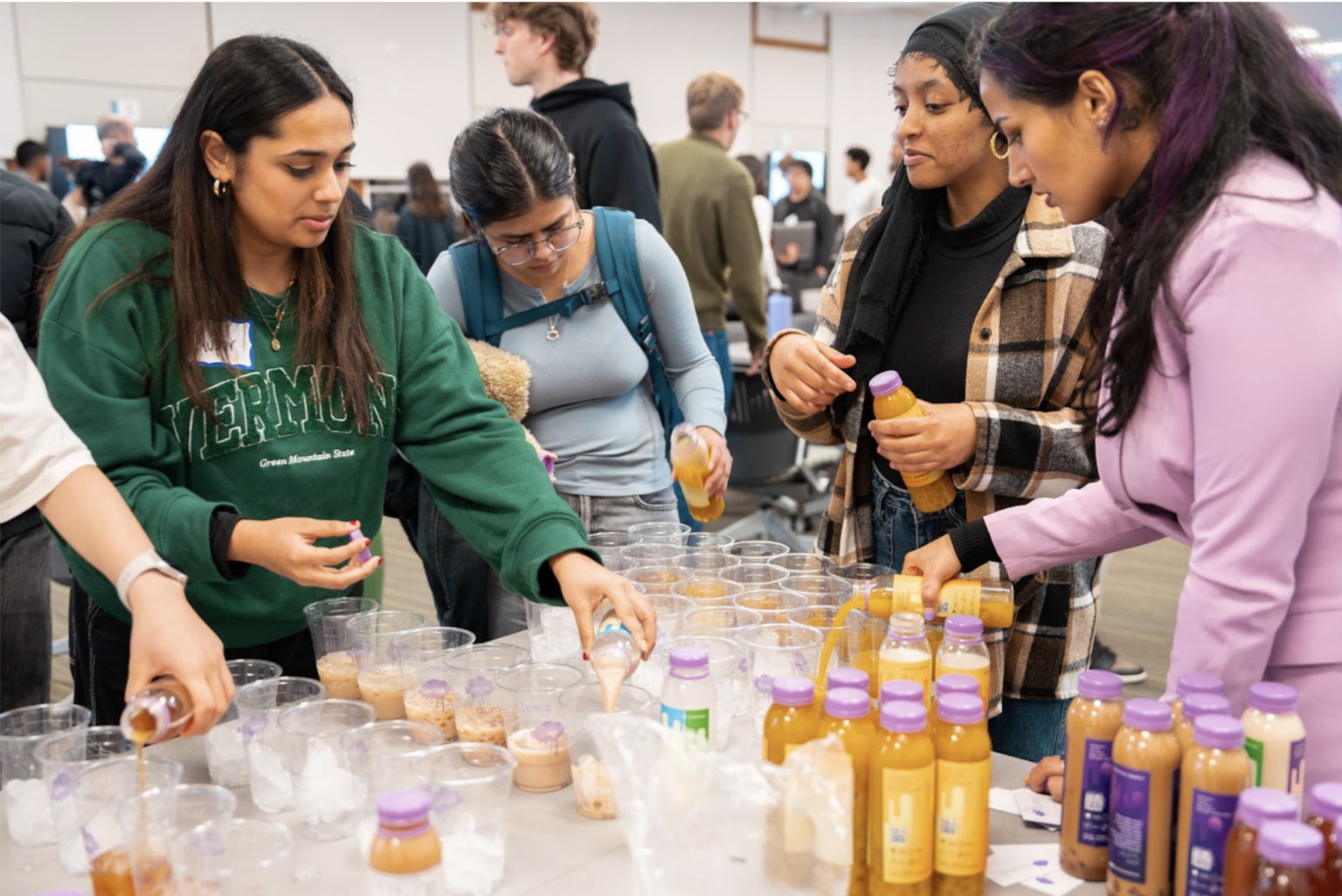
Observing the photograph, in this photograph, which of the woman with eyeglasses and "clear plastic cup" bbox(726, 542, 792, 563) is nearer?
"clear plastic cup" bbox(726, 542, 792, 563)

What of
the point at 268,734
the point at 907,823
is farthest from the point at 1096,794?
the point at 268,734

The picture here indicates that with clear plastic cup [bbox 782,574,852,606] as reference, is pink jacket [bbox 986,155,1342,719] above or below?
above

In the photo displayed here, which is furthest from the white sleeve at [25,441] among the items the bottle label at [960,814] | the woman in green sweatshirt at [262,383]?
the bottle label at [960,814]

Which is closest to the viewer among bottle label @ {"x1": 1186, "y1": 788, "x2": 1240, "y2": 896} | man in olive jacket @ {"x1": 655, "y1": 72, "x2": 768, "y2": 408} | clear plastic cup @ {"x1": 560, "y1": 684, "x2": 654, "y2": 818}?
bottle label @ {"x1": 1186, "y1": 788, "x2": 1240, "y2": 896}

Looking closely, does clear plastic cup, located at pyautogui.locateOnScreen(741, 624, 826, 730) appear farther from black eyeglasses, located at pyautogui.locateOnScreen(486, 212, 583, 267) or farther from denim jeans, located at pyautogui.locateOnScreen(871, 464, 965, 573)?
black eyeglasses, located at pyautogui.locateOnScreen(486, 212, 583, 267)

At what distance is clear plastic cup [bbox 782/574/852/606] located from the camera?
1781 millimetres

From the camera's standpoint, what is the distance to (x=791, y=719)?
1331 millimetres

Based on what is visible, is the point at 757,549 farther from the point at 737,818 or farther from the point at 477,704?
the point at 737,818

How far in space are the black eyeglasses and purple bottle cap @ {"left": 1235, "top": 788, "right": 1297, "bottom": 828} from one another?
5.64 feet

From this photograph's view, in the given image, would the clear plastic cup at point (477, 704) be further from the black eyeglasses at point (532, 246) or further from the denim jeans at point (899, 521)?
the black eyeglasses at point (532, 246)

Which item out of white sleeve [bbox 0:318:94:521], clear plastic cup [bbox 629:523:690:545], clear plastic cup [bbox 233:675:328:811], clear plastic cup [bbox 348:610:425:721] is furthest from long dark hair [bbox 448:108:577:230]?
clear plastic cup [bbox 233:675:328:811]

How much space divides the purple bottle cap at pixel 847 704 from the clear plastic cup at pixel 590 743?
0.28 metres

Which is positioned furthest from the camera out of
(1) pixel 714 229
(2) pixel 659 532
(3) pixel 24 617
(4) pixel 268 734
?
(1) pixel 714 229

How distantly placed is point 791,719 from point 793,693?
34 mm
